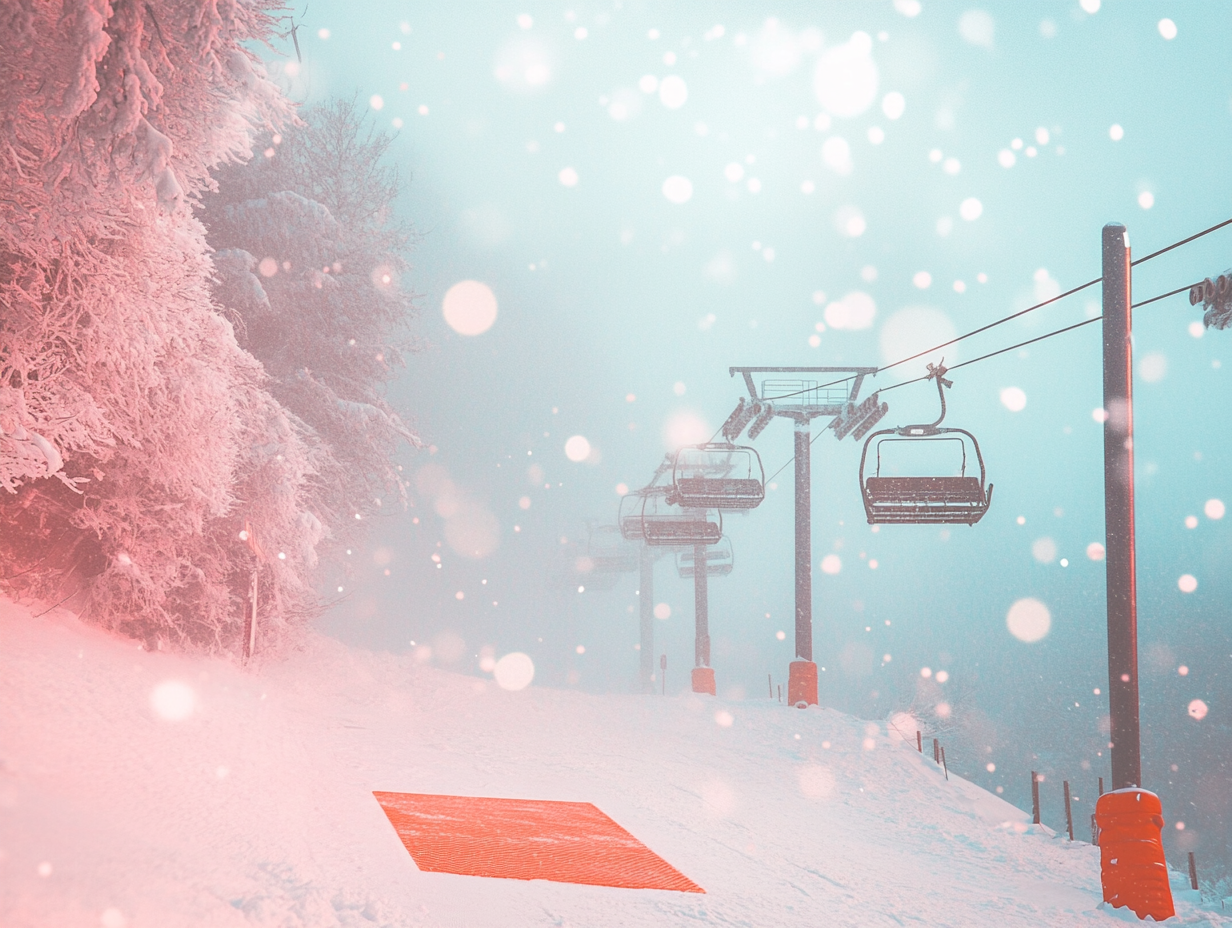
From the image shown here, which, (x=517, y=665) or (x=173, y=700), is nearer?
(x=173, y=700)

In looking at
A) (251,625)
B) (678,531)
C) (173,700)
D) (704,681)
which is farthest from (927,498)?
(704,681)

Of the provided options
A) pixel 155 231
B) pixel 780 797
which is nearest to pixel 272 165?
pixel 155 231

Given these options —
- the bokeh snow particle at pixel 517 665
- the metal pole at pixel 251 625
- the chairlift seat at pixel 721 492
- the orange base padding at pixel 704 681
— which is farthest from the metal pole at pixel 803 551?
the bokeh snow particle at pixel 517 665

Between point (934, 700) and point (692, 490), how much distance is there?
2403 inches

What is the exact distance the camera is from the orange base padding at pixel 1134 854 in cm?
766

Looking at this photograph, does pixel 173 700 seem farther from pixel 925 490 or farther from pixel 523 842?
pixel 925 490

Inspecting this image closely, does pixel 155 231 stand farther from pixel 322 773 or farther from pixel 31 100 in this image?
pixel 322 773

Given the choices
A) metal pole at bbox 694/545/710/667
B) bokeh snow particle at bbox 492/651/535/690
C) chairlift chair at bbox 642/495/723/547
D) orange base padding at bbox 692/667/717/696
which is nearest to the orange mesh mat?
chairlift chair at bbox 642/495/723/547

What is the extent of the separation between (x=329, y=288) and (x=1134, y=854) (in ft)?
55.9

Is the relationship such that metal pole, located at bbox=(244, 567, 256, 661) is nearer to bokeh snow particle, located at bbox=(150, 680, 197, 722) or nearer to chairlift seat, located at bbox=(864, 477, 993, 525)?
bokeh snow particle, located at bbox=(150, 680, 197, 722)

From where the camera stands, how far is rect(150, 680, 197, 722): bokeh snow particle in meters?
8.91

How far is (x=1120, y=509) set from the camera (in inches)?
339

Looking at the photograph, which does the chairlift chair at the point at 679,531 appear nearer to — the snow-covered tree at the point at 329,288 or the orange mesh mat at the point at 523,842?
the snow-covered tree at the point at 329,288

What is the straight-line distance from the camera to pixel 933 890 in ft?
26.8
